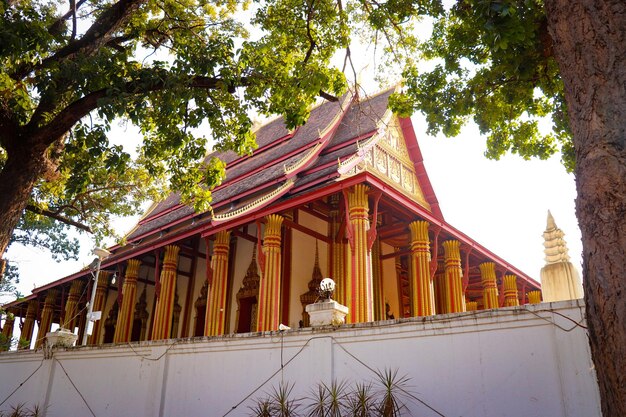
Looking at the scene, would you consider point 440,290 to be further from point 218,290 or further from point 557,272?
point 218,290

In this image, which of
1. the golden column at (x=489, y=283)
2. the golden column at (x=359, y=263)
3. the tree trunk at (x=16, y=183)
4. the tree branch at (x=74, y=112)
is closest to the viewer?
the tree trunk at (x=16, y=183)

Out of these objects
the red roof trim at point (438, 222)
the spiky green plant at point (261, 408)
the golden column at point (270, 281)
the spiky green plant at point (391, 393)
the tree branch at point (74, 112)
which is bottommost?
the spiky green plant at point (261, 408)

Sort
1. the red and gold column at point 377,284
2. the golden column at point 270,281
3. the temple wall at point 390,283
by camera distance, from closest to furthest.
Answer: the golden column at point 270,281, the red and gold column at point 377,284, the temple wall at point 390,283

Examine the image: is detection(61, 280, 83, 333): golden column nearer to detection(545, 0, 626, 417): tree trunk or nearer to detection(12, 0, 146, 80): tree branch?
detection(12, 0, 146, 80): tree branch

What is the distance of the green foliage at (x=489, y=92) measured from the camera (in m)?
6.21

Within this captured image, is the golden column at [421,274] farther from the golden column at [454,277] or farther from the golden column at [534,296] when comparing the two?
the golden column at [534,296]

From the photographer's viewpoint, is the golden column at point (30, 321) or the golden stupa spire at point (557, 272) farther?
the golden column at point (30, 321)

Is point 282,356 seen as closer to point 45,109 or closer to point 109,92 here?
point 109,92

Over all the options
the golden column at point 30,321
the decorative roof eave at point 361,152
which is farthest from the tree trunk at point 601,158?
the golden column at point 30,321

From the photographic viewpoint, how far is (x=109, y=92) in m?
5.82

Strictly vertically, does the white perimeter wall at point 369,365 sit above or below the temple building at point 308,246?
below

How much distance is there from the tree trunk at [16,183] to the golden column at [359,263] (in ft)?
16.9

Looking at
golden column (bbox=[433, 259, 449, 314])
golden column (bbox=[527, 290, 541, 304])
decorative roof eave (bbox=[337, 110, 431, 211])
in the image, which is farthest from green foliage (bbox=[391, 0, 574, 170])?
golden column (bbox=[527, 290, 541, 304])

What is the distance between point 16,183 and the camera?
580 cm
